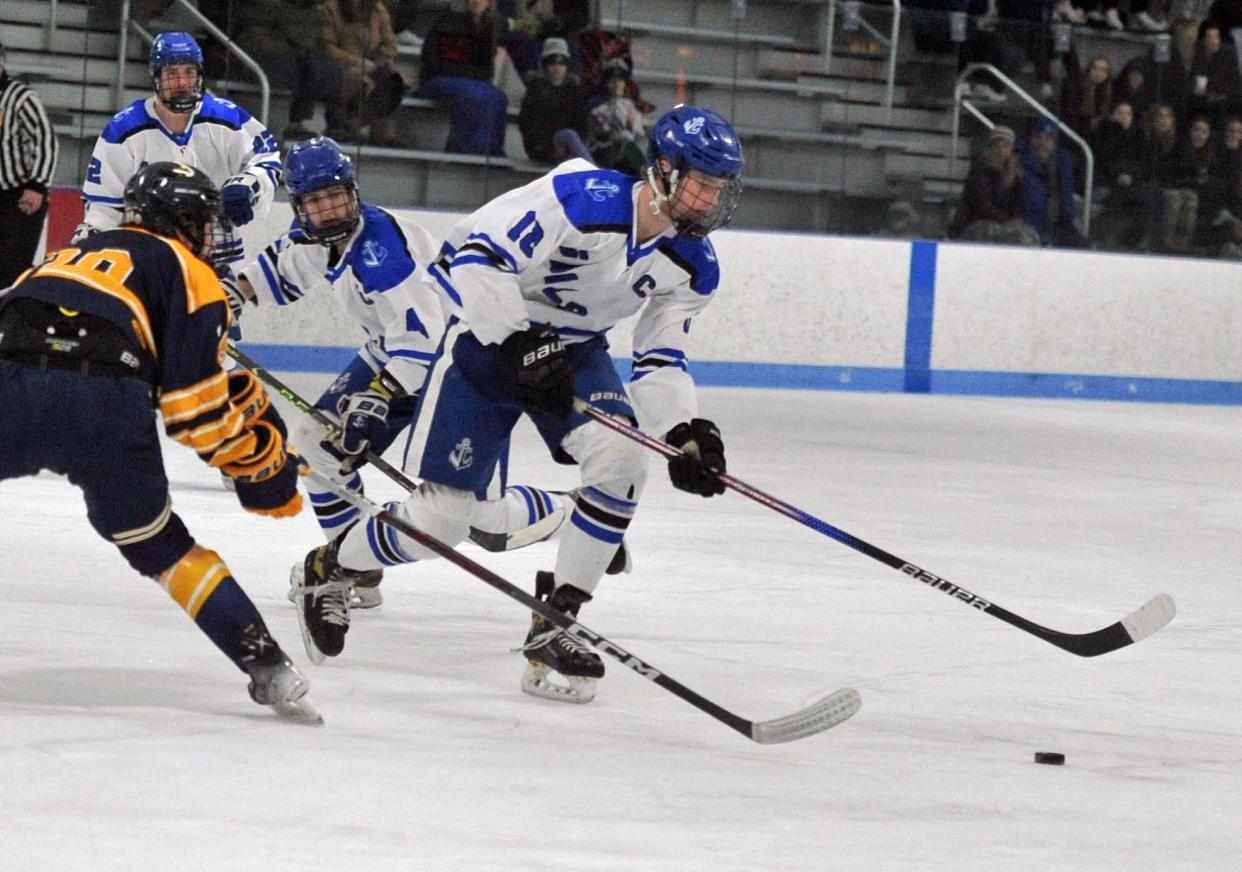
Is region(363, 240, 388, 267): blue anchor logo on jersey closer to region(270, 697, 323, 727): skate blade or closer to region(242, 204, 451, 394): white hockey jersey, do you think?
region(242, 204, 451, 394): white hockey jersey

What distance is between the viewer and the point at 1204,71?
11250 mm

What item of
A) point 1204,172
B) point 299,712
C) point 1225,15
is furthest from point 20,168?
point 1225,15

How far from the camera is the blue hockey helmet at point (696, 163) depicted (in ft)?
11.0

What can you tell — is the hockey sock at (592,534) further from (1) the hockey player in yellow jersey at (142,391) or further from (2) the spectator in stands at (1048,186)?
(2) the spectator in stands at (1048,186)

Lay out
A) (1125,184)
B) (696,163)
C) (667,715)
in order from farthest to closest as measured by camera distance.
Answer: (1125,184), (696,163), (667,715)

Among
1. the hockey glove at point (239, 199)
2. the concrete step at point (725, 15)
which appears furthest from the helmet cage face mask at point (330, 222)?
the concrete step at point (725, 15)

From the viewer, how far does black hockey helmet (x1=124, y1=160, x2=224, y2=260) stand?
297cm

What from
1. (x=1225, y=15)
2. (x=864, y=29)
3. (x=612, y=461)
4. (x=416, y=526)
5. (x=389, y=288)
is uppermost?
(x=1225, y=15)

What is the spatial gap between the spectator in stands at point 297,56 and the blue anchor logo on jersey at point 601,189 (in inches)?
232

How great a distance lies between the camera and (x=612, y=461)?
11.6ft

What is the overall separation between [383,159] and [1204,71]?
4867 mm

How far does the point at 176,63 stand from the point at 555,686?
118 inches

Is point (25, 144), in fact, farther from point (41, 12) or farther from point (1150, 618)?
point (1150, 618)

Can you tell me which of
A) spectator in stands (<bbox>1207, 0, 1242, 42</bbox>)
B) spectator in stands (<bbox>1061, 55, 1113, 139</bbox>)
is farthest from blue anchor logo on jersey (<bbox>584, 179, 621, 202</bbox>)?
spectator in stands (<bbox>1207, 0, 1242, 42</bbox>)
